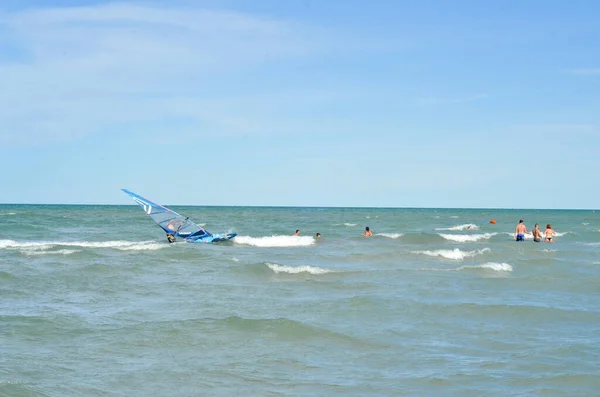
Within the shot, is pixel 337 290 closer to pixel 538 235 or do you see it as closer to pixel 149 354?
pixel 149 354

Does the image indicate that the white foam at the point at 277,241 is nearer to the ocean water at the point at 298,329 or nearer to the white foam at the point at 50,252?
the white foam at the point at 50,252

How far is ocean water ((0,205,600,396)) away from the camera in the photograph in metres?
Answer: 8.84

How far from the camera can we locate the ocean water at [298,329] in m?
8.84

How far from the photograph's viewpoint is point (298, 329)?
1179 centimetres

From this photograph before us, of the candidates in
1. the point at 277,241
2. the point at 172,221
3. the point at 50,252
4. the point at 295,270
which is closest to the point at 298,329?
the point at 295,270

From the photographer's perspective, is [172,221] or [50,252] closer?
[50,252]

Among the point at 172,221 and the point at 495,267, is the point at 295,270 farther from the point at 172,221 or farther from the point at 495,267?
the point at 172,221

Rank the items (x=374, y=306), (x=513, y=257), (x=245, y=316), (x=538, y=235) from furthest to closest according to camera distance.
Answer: (x=538, y=235), (x=513, y=257), (x=374, y=306), (x=245, y=316)

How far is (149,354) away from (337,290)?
7.00m

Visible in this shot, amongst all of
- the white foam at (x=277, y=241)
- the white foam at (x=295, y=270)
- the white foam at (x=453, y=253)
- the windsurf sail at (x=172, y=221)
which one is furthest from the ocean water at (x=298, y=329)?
the white foam at (x=277, y=241)

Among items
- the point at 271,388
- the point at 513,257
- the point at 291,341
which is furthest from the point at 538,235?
the point at 271,388

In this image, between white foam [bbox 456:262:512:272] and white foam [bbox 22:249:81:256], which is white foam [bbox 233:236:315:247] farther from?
white foam [bbox 456:262:512:272]

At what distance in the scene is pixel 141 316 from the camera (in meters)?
13.0

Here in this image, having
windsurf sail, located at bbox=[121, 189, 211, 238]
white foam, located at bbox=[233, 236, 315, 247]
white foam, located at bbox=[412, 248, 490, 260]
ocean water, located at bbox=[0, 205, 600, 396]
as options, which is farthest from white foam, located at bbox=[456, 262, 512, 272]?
windsurf sail, located at bbox=[121, 189, 211, 238]
